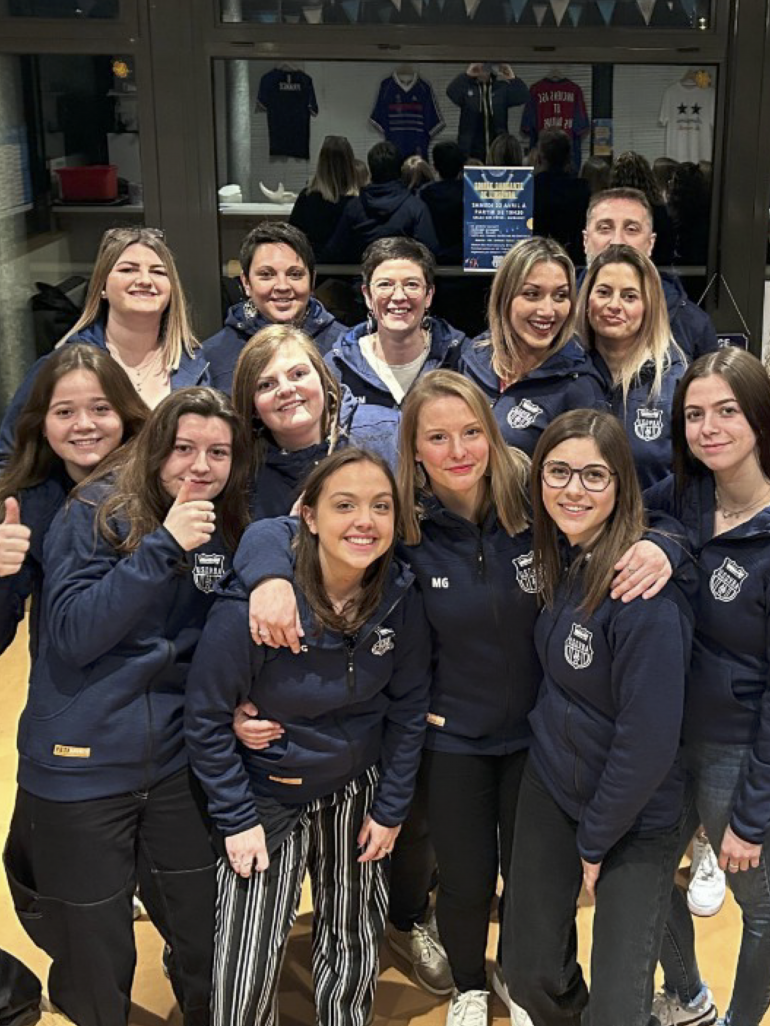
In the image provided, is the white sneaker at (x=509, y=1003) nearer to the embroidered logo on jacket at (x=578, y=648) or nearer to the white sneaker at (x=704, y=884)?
the white sneaker at (x=704, y=884)

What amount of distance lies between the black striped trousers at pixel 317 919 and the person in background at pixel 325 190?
314cm

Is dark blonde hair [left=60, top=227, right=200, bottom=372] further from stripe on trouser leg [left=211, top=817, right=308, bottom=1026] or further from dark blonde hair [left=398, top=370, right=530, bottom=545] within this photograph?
stripe on trouser leg [left=211, top=817, right=308, bottom=1026]

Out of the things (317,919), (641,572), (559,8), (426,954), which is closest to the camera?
(641,572)

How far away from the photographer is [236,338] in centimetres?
373

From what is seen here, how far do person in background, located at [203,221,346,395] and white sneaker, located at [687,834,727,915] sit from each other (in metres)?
1.94

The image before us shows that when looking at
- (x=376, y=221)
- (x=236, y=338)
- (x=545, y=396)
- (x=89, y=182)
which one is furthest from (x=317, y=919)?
(x=89, y=182)

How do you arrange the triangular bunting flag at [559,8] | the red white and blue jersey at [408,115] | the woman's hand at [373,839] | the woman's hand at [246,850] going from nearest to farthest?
the woman's hand at [246,850] → the woman's hand at [373,839] → the triangular bunting flag at [559,8] → the red white and blue jersey at [408,115]

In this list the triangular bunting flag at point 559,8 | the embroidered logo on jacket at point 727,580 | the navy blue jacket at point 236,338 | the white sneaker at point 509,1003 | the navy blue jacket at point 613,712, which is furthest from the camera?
the triangular bunting flag at point 559,8

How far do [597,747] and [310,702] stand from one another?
61 centimetres

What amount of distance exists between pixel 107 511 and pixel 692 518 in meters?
1.27

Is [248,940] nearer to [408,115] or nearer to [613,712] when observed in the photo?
[613,712]

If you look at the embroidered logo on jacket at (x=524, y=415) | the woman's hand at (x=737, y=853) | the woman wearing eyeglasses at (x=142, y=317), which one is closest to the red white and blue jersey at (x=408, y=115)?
the woman wearing eyeglasses at (x=142, y=317)

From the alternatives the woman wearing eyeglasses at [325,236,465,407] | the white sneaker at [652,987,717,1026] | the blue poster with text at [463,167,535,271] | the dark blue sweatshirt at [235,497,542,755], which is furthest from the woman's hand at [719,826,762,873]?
the blue poster with text at [463,167,535,271]

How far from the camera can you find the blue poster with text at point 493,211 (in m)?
5.29
